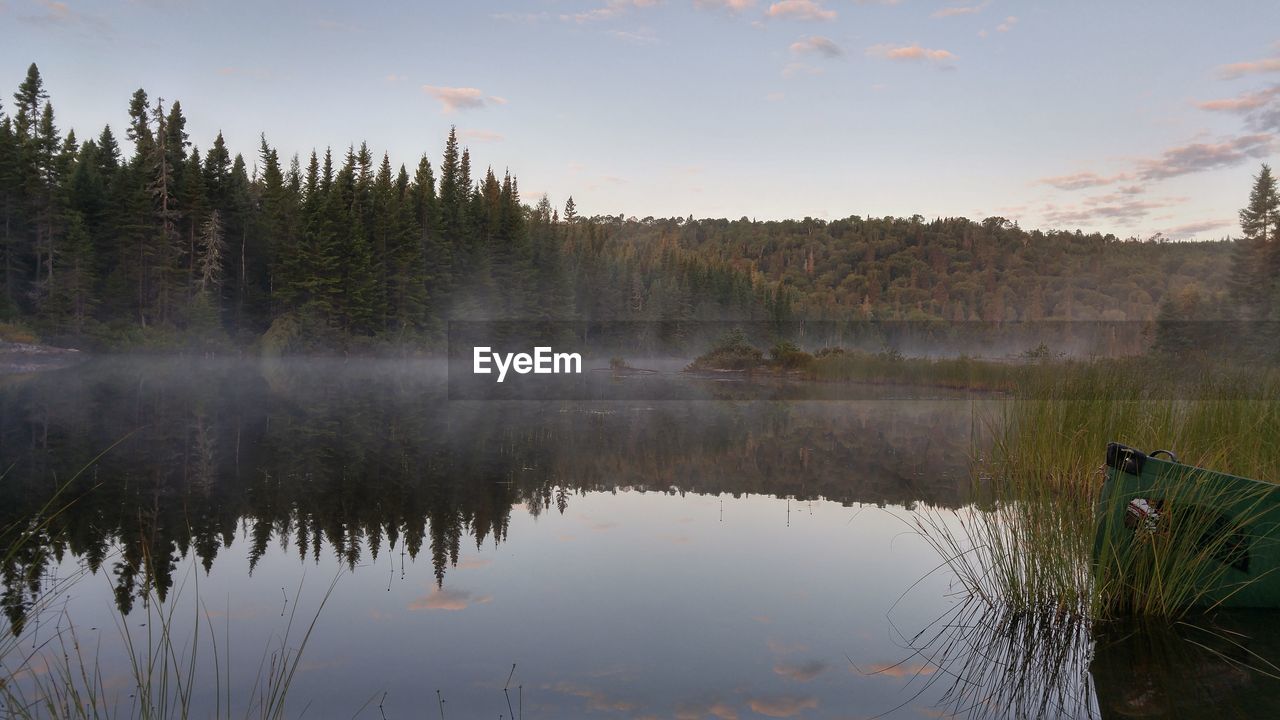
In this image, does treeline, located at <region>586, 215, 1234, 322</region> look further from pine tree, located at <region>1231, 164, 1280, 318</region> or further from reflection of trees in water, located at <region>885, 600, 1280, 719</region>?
reflection of trees in water, located at <region>885, 600, 1280, 719</region>

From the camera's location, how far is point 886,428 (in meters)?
19.5

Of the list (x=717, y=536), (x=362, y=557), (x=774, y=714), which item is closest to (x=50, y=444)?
(x=362, y=557)

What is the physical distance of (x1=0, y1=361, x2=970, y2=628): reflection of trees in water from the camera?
801cm

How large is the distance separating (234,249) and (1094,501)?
A: 60061 mm

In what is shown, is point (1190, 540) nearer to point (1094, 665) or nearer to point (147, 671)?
point (1094, 665)

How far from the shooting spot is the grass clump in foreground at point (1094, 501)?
5.61 metres

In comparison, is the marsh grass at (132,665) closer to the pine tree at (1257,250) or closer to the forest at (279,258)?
the forest at (279,258)

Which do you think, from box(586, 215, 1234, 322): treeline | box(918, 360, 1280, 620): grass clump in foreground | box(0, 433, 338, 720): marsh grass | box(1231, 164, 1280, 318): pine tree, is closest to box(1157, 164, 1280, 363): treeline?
box(1231, 164, 1280, 318): pine tree

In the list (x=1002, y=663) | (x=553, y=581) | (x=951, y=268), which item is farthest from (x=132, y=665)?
(x=951, y=268)

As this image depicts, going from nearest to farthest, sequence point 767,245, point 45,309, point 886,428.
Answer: point 886,428 → point 45,309 → point 767,245

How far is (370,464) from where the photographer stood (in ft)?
41.6

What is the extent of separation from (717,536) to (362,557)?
11.9 ft

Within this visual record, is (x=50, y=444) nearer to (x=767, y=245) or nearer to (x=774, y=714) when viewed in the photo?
(x=774, y=714)

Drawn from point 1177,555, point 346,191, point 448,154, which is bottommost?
point 1177,555
